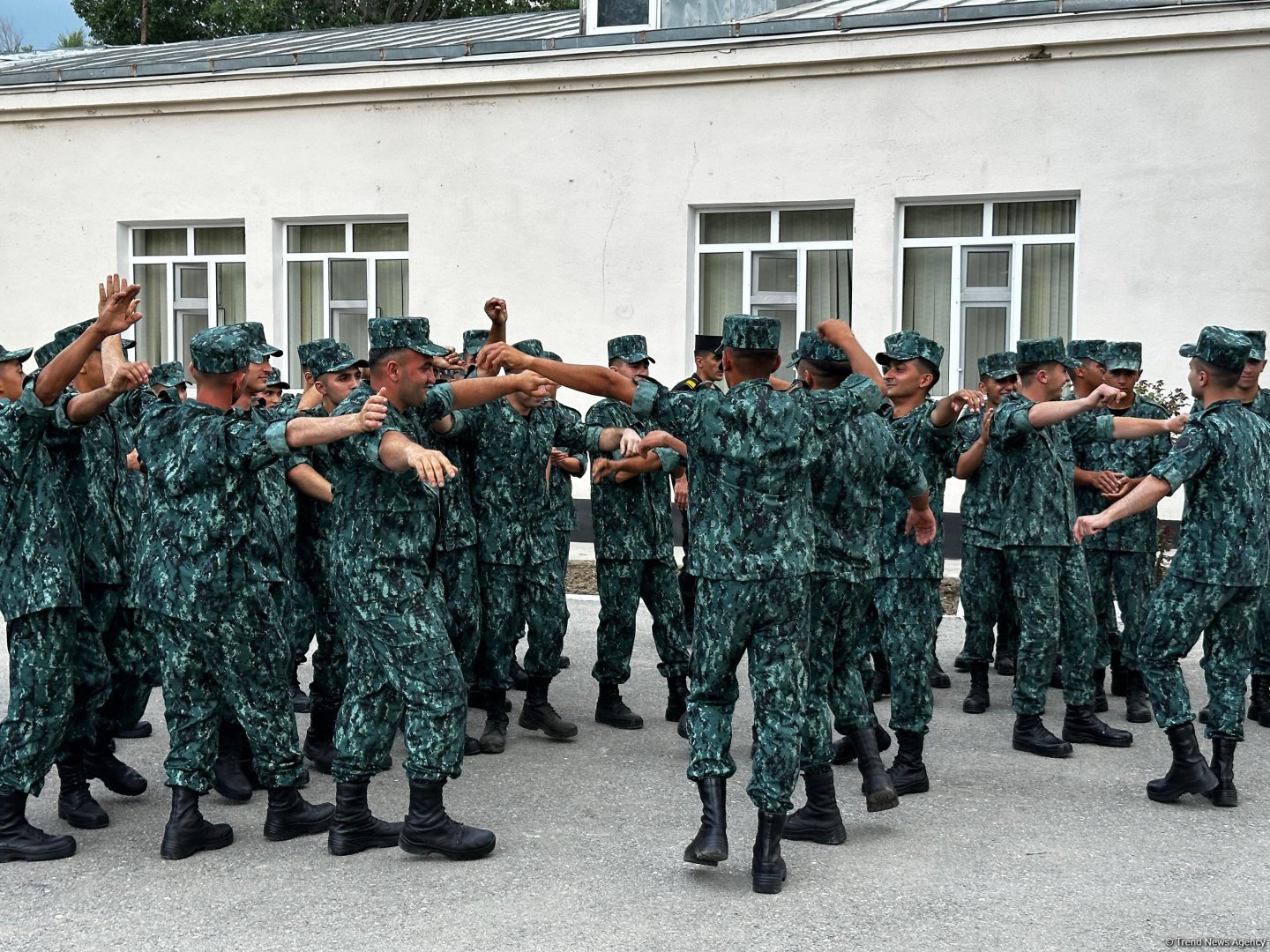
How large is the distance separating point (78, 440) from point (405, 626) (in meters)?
1.74

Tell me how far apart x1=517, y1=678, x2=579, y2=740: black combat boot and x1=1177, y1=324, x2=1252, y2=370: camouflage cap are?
3.61 m

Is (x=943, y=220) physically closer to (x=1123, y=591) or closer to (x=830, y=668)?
(x=1123, y=591)

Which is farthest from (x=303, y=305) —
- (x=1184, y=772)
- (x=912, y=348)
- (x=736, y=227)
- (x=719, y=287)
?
(x=1184, y=772)

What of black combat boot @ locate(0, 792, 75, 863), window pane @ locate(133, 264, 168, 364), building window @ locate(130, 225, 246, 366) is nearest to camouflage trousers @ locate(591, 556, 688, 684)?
black combat boot @ locate(0, 792, 75, 863)

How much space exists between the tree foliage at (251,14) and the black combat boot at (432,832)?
26935 mm

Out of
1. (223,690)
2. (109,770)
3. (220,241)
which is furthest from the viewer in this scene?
(220,241)

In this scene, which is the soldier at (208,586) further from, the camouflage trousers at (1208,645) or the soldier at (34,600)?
the camouflage trousers at (1208,645)

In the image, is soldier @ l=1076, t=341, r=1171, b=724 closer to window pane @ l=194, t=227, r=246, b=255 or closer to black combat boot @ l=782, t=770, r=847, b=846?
black combat boot @ l=782, t=770, r=847, b=846

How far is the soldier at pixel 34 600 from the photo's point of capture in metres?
5.54

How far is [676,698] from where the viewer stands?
7848 mm

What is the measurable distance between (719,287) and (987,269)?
104 inches

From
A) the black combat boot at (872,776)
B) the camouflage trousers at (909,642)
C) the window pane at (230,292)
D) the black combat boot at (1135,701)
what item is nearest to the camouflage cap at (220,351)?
the black combat boot at (872,776)

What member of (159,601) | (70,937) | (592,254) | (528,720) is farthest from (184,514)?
(592,254)

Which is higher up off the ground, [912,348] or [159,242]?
[159,242]
